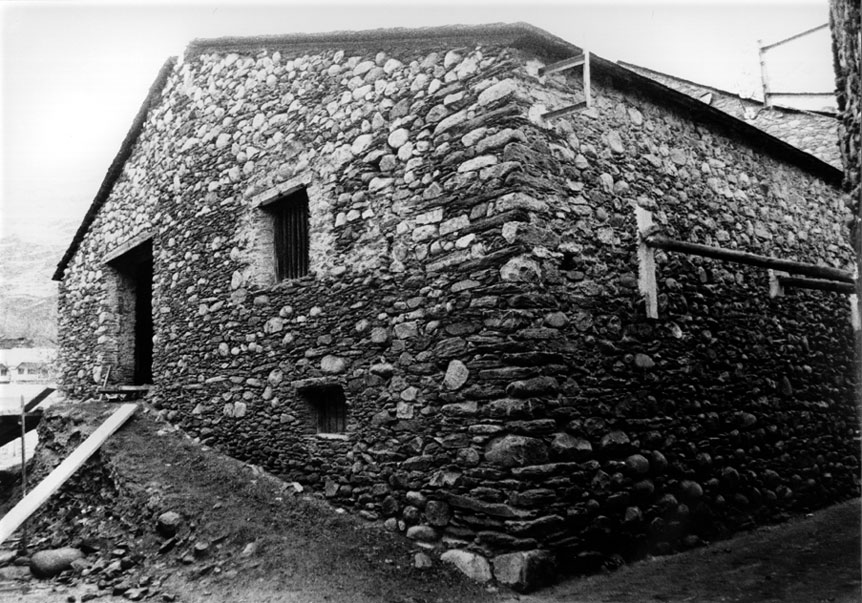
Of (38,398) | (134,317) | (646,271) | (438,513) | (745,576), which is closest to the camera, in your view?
(745,576)

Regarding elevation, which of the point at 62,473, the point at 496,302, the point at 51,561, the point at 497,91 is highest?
the point at 497,91

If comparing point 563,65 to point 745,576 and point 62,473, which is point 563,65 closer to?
point 745,576

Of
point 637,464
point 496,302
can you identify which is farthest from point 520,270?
point 637,464

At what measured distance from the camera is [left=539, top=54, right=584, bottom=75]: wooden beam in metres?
5.31

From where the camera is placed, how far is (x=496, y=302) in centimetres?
512

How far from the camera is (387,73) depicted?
620cm

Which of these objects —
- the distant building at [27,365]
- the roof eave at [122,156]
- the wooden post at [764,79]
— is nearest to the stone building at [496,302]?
the roof eave at [122,156]

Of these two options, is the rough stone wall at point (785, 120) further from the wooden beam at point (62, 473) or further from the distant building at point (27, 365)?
the distant building at point (27, 365)

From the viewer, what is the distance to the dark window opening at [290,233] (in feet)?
23.7

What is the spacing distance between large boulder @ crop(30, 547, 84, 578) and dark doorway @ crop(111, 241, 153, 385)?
445cm

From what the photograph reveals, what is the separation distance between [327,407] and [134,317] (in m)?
5.78

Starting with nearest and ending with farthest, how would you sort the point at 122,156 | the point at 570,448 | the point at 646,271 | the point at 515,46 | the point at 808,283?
the point at 570,448 < the point at 515,46 < the point at 646,271 < the point at 808,283 < the point at 122,156

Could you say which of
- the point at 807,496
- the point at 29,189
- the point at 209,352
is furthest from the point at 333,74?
the point at 29,189

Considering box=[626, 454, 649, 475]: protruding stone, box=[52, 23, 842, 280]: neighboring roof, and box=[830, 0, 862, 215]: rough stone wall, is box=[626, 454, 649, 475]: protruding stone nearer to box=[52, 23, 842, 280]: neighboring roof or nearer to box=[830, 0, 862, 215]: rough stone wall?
box=[830, 0, 862, 215]: rough stone wall
